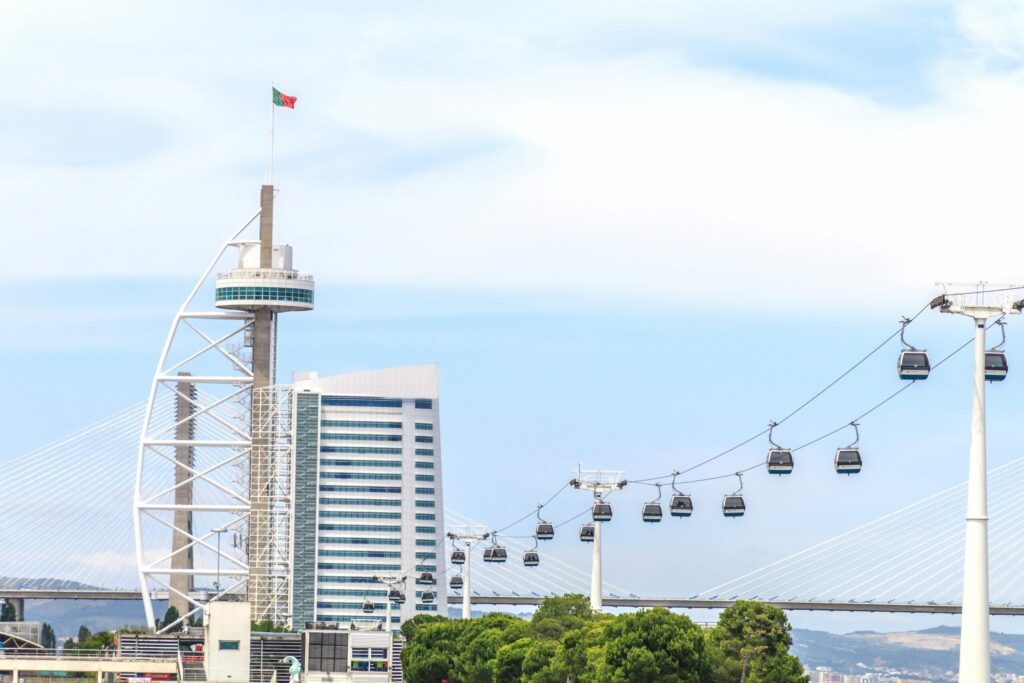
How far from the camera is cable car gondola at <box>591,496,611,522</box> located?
324ft

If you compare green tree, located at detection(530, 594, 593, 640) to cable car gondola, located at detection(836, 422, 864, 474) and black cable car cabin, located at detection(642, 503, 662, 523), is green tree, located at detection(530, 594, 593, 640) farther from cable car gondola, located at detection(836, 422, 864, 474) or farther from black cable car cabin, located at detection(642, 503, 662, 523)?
cable car gondola, located at detection(836, 422, 864, 474)

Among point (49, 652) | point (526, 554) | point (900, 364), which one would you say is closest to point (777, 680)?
point (526, 554)

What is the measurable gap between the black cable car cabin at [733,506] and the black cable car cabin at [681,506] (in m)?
5.03

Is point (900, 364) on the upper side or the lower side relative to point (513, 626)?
upper

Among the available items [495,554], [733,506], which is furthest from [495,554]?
[733,506]

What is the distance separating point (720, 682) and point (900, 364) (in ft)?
176

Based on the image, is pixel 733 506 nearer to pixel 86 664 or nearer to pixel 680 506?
pixel 680 506

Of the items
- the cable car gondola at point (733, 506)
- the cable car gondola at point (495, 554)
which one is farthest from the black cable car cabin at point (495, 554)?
the cable car gondola at point (733, 506)

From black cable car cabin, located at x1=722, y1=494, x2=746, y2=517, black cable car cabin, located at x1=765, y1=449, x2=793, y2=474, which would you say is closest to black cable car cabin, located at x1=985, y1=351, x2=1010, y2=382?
black cable car cabin, located at x1=765, y1=449, x2=793, y2=474

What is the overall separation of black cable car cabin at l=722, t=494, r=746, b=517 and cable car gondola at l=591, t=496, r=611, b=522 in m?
15.8

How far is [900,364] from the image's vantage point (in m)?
50.5

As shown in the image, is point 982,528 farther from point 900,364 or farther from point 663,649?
point 663,649

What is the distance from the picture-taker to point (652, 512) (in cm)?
9281

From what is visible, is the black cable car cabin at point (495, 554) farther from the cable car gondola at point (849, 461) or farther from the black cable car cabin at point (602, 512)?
the cable car gondola at point (849, 461)
